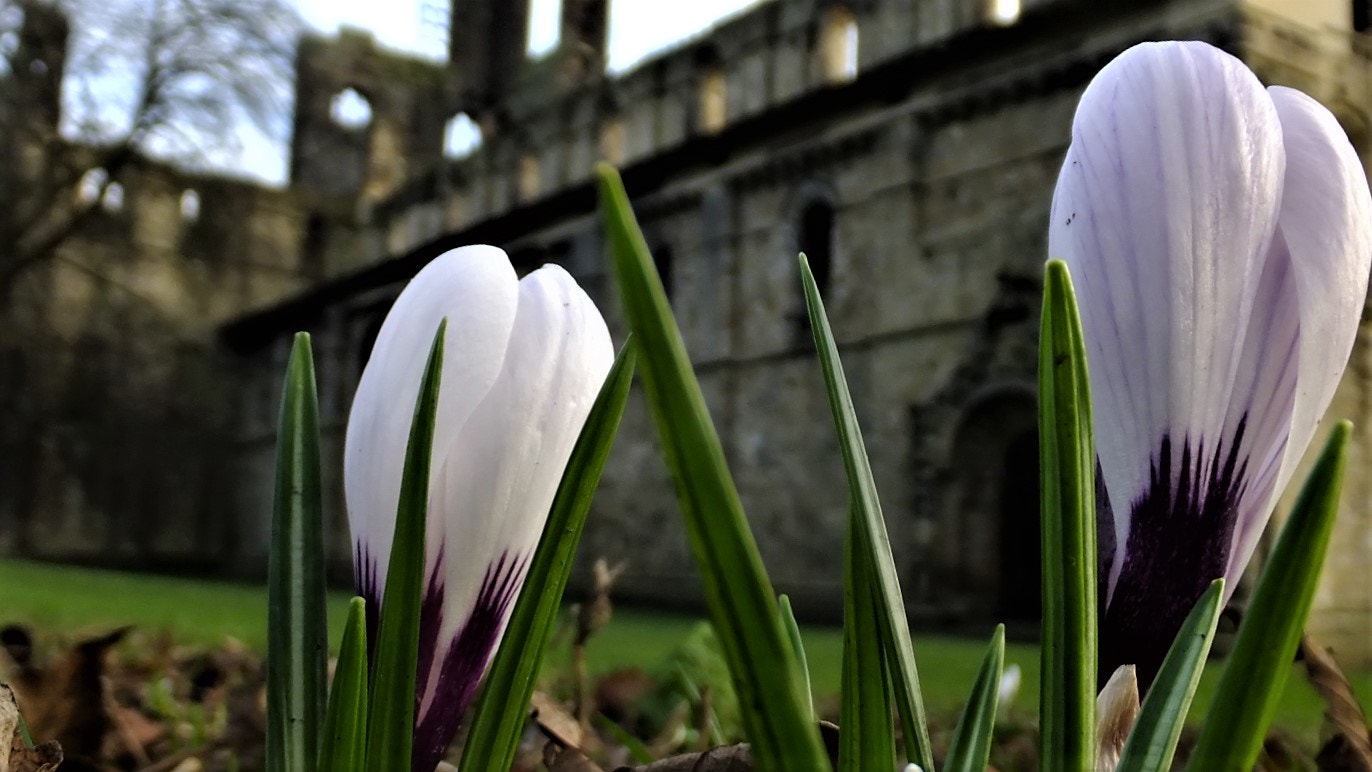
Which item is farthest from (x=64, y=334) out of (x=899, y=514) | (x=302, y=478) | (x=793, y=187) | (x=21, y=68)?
(x=302, y=478)

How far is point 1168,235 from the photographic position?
1.13ft

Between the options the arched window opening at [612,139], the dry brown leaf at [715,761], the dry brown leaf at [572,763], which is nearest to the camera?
the dry brown leaf at [715,761]

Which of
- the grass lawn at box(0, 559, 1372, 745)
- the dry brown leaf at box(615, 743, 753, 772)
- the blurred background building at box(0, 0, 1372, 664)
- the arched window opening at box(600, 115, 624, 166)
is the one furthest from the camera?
the arched window opening at box(600, 115, 624, 166)

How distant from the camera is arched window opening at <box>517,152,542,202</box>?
1224 centimetres

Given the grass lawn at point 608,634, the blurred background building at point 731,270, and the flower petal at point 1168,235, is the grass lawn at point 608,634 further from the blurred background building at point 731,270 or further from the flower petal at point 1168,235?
the flower petal at point 1168,235

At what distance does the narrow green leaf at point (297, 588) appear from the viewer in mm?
421

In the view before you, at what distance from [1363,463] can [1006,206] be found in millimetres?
2559

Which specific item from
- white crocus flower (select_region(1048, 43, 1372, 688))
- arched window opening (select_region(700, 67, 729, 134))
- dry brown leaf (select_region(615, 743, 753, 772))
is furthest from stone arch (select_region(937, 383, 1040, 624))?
white crocus flower (select_region(1048, 43, 1372, 688))

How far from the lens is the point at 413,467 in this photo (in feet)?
1.18

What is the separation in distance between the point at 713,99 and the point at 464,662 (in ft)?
33.5

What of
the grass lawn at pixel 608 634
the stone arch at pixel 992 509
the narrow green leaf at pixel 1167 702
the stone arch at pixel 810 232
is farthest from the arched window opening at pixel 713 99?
the narrow green leaf at pixel 1167 702

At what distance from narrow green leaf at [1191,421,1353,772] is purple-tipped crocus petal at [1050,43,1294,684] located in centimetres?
6

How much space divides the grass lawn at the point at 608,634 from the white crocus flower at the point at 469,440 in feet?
5.79

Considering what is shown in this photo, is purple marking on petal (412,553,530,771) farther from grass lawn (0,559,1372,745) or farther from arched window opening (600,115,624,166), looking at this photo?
arched window opening (600,115,624,166)
